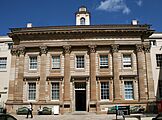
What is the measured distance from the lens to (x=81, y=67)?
31312 mm

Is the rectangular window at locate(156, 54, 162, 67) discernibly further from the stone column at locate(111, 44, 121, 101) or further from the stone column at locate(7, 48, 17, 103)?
the stone column at locate(7, 48, 17, 103)

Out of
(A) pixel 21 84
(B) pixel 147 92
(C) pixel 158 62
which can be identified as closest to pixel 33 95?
(A) pixel 21 84

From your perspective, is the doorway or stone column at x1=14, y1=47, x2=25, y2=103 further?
the doorway

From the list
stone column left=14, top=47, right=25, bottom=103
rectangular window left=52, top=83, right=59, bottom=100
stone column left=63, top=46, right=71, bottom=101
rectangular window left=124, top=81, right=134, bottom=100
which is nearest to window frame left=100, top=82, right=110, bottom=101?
Answer: rectangular window left=124, top=81, right=134, bottom=100

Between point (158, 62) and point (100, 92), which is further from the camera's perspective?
point (158, 62)

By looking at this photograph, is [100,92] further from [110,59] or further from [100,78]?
[110,59]

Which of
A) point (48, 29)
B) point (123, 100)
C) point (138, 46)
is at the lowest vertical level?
point (123, 100)

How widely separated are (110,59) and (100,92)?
4.25 metres

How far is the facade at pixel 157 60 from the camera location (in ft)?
109

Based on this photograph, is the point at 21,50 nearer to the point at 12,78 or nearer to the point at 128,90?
the point at 12,78

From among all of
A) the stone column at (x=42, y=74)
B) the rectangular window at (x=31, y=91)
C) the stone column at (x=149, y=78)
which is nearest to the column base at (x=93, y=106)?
the stone column at (x=42, y=74)

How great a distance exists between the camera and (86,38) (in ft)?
104

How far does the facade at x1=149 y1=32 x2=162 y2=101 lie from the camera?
109 feet

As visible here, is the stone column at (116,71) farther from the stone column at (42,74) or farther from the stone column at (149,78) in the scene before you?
the stone column at (42,74)
